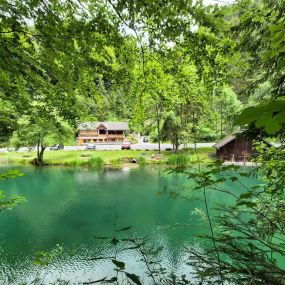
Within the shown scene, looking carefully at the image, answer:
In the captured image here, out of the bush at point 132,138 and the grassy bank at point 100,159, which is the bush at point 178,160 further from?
the bush at point 132,138

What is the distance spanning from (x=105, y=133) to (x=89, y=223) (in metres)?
33.9

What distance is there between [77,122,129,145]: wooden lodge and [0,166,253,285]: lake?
2242cm

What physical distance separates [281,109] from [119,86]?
3.20 metres

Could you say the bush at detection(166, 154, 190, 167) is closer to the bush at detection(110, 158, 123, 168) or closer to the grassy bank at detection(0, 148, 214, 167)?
the grassy bank at detection(0, 148, 214, 167)

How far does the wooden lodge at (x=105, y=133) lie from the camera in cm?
4375

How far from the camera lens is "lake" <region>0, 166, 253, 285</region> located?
7.75 metres

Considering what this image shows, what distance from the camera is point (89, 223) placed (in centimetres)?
1166

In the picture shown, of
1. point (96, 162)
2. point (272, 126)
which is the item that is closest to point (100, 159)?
point (96, 162)

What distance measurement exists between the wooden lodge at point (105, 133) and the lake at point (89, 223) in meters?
22.4

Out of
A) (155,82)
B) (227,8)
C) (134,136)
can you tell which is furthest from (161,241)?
(134,136)

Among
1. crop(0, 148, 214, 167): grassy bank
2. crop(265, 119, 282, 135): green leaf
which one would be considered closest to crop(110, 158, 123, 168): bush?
crop(0, 148, 214, 167): grassy bank

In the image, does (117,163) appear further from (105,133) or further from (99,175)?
(105,133)

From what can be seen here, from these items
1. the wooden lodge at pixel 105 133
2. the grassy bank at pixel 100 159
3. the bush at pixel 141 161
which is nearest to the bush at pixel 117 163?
the grassy bank at pixel 100 159

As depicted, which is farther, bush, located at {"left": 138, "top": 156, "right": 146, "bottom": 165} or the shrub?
bush, located at {"left": 138, "top": 156, "right": 146, "bottom": 165}
